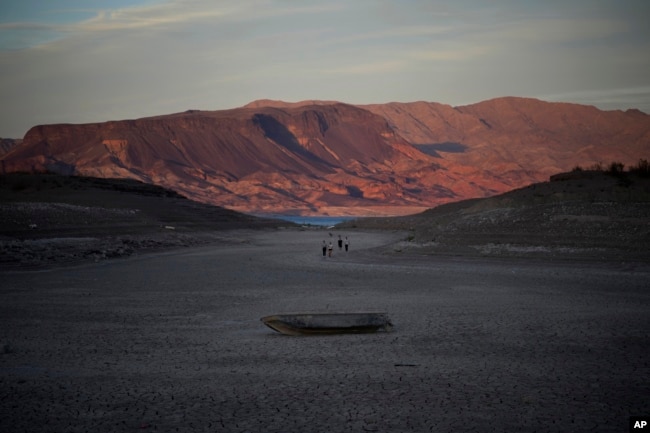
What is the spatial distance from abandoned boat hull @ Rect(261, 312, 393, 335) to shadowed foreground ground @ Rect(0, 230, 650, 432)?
9.7 inches

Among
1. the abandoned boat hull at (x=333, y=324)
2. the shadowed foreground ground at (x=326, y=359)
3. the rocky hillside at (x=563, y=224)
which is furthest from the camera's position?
the rocky hillside at (x=563, y=224)

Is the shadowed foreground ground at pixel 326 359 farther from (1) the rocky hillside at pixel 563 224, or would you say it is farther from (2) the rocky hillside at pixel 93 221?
(2) the rocky hillside at pixel 93 221

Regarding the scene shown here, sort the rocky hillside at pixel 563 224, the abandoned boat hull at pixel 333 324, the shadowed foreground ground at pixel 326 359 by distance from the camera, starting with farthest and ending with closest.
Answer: the rocky hillside at pixel 563 224, the abandoned boat hull at pixel 333 324, the shadowed foreground ground at pixel 326 359

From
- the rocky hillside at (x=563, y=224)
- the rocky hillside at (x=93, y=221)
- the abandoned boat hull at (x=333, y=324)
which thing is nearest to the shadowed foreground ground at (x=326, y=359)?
the abandoned boat hull at (x=333, y=324)

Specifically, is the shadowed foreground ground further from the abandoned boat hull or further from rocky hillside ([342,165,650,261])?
rocky hillside ([342,165,650,261])

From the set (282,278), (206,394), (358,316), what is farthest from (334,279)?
(206,394)

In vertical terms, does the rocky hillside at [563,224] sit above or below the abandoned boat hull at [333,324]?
above

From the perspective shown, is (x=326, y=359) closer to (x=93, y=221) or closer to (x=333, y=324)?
(x=333, y=324)

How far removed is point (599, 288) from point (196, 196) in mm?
158123

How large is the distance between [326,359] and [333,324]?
85.8 inches

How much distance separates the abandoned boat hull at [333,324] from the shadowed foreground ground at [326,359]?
25cm

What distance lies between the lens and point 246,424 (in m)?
7.84

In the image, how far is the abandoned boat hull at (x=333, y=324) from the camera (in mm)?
13172

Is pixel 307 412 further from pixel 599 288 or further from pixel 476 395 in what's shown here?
pixel 599 288
